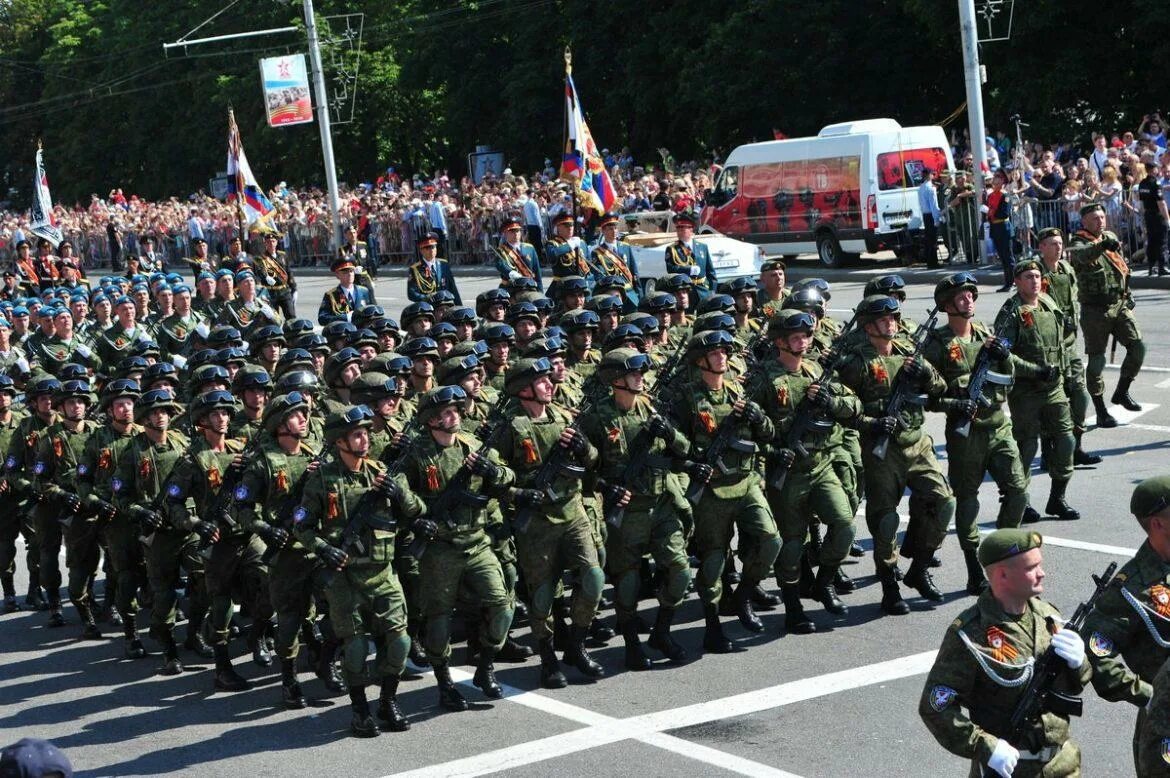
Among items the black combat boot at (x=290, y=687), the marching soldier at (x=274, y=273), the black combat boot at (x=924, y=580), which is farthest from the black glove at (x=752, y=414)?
the marching soldier at (x=274, y=273)

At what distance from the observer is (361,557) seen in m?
10.1

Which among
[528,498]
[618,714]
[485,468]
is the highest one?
[485,468]

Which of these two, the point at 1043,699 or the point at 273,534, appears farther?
the point at 273,534

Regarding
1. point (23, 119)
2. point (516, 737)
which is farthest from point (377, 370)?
point (23, 119)

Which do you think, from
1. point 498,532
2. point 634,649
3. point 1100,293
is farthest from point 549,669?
point 1100,293

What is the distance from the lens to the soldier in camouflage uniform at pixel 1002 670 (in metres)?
6.32

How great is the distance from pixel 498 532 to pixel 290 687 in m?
1.60

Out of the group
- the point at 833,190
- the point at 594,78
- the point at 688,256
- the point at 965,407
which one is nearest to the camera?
the point at 965,407

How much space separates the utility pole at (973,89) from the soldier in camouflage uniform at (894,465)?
1766 cm

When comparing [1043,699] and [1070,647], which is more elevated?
[1070,647]

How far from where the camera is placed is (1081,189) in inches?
1060

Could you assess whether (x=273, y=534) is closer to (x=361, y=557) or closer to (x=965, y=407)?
(x=361, y=557)

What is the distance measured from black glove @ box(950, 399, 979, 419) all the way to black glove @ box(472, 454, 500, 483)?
3.36 m

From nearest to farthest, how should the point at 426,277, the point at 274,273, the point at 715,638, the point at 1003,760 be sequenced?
the point at 1003,760, the point at 715,638, the point at 426,277, the point at 274,273
